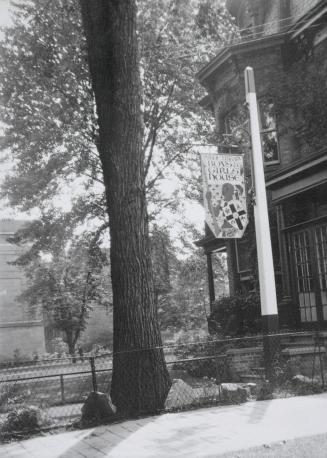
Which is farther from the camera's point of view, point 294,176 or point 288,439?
point 294,176

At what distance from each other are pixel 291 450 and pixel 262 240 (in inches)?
197

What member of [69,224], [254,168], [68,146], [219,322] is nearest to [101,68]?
[254,168]

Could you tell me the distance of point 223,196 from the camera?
32.2ft

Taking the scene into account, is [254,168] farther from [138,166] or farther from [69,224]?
[69,224]

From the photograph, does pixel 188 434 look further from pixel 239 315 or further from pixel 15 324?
pixel 15 324

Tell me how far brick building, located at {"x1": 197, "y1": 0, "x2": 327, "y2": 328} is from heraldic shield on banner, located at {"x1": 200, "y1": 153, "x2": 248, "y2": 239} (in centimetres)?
189

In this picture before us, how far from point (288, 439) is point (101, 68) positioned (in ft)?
20.3

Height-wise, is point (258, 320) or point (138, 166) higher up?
point (138, 166)

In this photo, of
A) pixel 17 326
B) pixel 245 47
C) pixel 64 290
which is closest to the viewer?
pixel 245 47

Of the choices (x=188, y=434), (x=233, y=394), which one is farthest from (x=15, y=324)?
(x=188, y=434)

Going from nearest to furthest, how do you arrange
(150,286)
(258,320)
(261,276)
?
(150,286) < (261,276) < (258,320)

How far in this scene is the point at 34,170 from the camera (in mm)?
22047

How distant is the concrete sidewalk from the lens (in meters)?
5.84

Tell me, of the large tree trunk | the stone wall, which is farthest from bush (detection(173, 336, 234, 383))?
the large tree trunk
